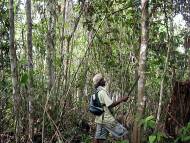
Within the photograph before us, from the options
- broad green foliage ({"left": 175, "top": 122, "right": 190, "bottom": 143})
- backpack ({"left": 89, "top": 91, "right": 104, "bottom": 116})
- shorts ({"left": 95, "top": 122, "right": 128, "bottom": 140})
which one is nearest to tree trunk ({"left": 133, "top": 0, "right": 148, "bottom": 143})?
shorts ({"left": 95, "top": 122, "right": 128, "bottom": 140})

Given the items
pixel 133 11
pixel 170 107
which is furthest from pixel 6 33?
pixel 170 107

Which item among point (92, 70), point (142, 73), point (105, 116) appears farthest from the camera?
point (92, 70)

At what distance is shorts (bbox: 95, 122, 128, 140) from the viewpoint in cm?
635

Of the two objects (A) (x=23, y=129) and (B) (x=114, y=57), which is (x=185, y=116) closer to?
(A) (x=23, y=129)

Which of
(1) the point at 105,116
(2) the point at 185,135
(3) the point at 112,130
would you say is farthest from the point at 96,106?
(2) the point at 185,135

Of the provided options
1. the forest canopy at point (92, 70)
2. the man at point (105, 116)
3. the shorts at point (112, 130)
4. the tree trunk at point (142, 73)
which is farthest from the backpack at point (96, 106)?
the tree trunk at point (142, 73)

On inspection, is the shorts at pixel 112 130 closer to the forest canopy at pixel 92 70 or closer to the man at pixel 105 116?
the man at pixel 105 116

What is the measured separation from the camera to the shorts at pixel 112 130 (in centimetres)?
635

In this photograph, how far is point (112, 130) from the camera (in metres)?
6.36

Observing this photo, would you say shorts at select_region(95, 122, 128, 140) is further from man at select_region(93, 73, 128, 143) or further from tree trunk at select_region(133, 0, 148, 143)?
tree trunk at select_region(133, 0, 148, 143)

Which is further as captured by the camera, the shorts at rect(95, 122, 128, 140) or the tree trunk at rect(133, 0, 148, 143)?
the shorts at rect(95, 122, 128, 140)

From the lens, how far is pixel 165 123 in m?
6.60

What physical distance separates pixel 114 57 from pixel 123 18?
149cm

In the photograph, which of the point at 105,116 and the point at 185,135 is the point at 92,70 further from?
the point at 185,135
